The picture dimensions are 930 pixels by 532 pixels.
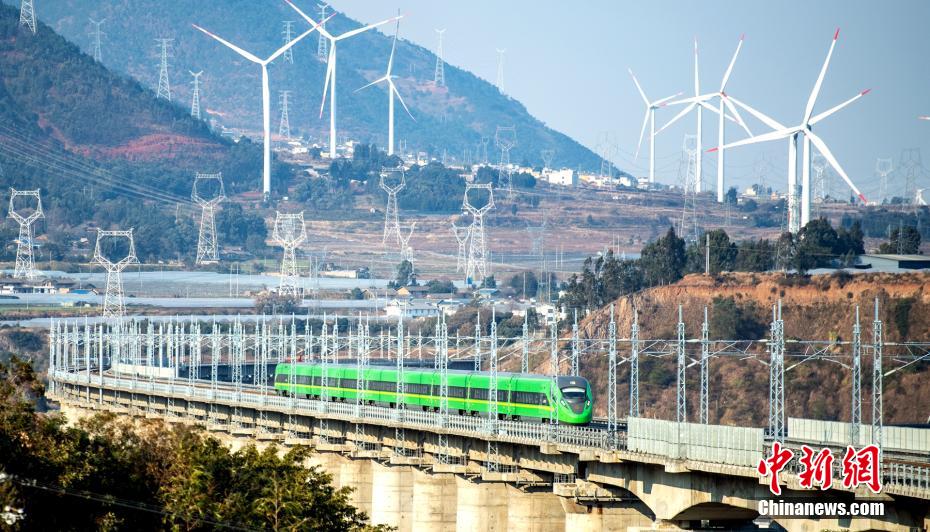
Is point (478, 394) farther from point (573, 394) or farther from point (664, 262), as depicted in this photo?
point (664, 262)

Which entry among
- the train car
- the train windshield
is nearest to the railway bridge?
the train car

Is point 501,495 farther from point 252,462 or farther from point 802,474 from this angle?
point 802,474

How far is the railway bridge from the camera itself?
178ft

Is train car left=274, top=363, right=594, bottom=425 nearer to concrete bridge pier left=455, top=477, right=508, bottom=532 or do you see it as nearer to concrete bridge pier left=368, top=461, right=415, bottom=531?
concrete bridge pier left=455, top=477, right=508, bottom=532

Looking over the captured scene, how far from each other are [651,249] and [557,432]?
124686mm

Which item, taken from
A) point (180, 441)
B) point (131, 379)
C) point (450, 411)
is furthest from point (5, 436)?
point (131, 379)

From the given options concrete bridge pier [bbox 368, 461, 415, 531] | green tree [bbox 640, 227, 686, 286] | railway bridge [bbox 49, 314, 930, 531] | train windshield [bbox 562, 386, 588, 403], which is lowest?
concrete bridge pier [bbox 368, 461, 415, 531]

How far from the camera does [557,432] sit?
235ft

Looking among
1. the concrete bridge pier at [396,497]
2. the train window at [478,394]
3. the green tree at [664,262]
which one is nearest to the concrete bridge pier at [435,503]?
the concrete bridge pier at [396,497]

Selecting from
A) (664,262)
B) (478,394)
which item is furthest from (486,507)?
(664,262)

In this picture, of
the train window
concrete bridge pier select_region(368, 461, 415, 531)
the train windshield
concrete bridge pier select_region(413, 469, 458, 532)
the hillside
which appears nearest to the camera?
the train windshield

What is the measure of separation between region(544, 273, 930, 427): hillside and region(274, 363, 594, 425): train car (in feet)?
106

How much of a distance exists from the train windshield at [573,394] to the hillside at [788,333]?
4204cm

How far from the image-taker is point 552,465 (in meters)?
70.8
